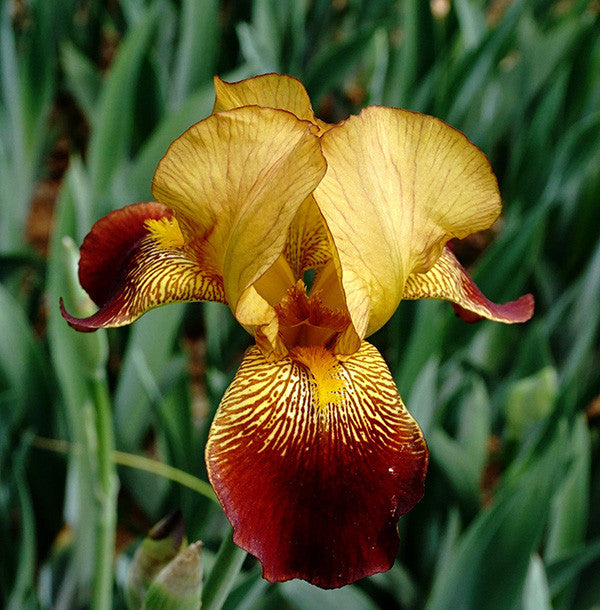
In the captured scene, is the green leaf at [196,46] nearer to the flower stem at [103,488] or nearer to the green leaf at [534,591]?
the flower stem at [103,488]

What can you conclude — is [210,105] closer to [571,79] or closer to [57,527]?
[57,527]

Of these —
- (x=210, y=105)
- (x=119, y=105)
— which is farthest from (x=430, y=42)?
(x=119, y=105)

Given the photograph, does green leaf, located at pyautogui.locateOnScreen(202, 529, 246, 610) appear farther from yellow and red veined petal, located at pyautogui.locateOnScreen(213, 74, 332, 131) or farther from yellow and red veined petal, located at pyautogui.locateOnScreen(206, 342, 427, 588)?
yellow and red veined petal, located at pyautogui.locateOnScreen(213, 74, 332, 131)

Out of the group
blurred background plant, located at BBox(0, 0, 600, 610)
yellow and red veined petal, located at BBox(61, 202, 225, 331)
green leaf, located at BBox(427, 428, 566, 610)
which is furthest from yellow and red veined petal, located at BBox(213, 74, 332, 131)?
green leaf, located at BBox(427, 428, 566, 610)

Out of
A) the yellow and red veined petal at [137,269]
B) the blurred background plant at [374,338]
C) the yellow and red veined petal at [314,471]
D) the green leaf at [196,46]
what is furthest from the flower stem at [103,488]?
the green leaf at [196,46]

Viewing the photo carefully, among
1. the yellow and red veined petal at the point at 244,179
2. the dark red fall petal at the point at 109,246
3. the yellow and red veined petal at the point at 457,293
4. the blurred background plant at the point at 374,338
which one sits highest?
the yellow and red veined petal at the point at 244,179

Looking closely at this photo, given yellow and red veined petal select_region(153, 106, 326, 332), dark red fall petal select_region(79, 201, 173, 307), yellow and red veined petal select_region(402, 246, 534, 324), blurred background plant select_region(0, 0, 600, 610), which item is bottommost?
blurred background plant select_region(0, 0, 600, 610)
